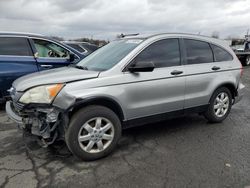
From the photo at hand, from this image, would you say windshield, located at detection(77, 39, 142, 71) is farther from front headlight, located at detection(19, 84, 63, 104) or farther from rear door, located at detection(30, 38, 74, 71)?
rear door, located at detection(30, 38, 74, 71)

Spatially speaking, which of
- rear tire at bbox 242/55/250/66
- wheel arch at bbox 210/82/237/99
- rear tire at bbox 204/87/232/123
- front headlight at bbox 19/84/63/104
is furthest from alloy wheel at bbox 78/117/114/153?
rear tire at bbox 242/55/250/66

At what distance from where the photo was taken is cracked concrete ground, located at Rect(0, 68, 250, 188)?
2.86m

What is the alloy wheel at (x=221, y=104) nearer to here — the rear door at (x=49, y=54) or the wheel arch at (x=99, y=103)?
the wheel arch at (x=99, y=103)

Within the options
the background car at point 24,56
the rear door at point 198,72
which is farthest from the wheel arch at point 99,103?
the background car at point 24,56

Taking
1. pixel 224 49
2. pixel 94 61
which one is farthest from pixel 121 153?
pixel 224 49

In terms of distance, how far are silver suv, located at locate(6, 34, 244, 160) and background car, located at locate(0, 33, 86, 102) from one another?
1.87m

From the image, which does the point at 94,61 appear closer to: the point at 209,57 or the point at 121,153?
the point at 121,153

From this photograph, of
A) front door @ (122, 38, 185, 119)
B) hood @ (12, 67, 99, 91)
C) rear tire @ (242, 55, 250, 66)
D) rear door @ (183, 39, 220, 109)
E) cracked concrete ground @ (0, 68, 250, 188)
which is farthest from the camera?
rear tire @ (242, 55, 250, 66)

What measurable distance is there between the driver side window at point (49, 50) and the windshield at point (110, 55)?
211 cm

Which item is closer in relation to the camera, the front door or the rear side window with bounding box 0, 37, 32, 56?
the front door

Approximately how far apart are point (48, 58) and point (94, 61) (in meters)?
2.31

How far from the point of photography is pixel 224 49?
16.0 ft

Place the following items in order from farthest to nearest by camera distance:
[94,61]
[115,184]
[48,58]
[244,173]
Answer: [48,58] → [94,61] → [244,173] → [115,184]

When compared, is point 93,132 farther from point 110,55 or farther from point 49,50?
point 49,50
